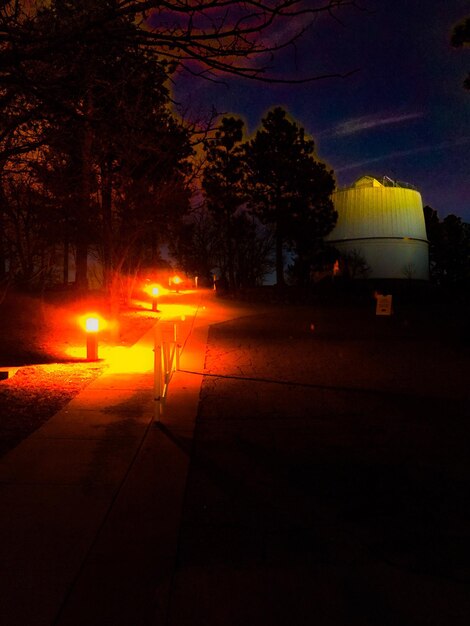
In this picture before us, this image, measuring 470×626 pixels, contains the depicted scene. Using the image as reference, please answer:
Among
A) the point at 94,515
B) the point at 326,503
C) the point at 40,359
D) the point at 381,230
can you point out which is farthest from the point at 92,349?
the point at 381,230

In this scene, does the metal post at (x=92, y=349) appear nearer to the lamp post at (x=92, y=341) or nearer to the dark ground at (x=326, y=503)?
the lamp post at (x=92, y=341)

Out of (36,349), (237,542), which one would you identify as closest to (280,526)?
(237,542)

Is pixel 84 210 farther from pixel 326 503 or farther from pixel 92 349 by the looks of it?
pixel 326 503

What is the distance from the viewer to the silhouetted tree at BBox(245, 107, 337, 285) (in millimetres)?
46125

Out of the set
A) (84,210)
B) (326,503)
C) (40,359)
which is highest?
(84,210)

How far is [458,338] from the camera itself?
19.4m

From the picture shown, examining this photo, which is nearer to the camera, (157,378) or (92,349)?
(157,378)

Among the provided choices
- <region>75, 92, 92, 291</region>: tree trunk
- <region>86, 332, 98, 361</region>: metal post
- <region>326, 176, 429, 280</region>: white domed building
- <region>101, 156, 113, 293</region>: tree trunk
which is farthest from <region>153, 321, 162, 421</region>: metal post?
Result: <region>326, 176, 429, 280</region>: white domed building

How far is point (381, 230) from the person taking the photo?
58.1 m

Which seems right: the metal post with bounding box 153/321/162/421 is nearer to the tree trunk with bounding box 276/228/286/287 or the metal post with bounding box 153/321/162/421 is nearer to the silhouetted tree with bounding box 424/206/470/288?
the tree trunk with bounding box 276/228/286/287

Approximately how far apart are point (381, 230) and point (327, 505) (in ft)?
183

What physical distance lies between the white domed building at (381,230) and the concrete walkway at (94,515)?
2004 inches

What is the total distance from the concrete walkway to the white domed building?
50904 millimetres

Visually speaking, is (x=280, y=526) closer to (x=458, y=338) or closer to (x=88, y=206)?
(x=88, y=206)
